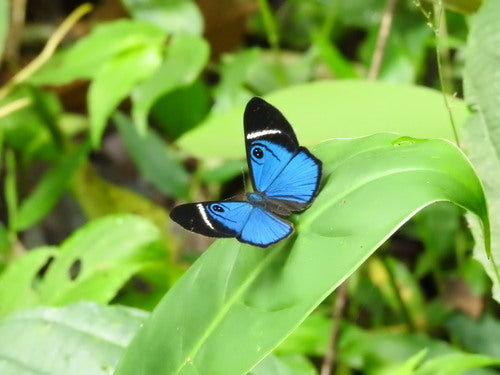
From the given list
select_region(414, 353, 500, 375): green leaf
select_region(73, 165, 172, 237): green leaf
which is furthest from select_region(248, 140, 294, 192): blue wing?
select_region(73, 165, 172, 237): green leaf

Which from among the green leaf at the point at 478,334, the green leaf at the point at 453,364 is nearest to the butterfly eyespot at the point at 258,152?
the green leaf at the point at 453,364

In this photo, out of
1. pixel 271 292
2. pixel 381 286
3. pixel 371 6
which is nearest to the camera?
pixel 271 292

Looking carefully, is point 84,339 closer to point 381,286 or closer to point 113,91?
point 113,91

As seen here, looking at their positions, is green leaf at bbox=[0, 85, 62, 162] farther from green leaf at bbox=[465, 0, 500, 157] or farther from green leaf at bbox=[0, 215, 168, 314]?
green leaf at bbox=[465, 0, 500, 157]

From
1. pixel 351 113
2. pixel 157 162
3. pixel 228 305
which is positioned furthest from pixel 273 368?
pixel 157 162

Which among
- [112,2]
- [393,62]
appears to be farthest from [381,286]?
[112,2]

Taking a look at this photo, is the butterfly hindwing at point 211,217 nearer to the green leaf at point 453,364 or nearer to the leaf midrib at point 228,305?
the leaf midrib at point 228,305
